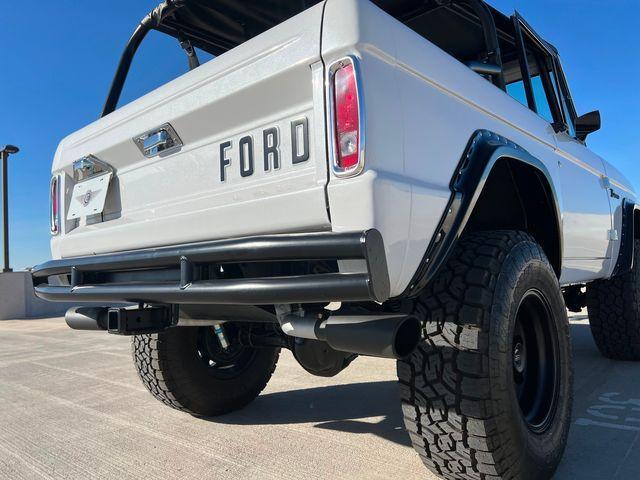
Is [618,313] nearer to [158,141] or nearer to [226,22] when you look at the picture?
[226,22]

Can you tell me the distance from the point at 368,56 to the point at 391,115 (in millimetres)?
190

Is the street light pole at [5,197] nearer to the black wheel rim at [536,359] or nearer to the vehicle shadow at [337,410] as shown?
the vehicle shadow at [337,410]

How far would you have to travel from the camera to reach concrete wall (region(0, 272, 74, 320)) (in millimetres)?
13102

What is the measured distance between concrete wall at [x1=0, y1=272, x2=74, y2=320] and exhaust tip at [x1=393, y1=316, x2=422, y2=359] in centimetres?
1391

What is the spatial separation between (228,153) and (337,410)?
196 cm

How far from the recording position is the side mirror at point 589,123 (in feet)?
11.3

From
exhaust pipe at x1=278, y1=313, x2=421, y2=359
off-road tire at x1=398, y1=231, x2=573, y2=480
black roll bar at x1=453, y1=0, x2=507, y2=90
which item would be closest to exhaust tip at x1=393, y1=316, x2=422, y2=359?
exhaust pipe at x1=278, y1=313, x2=421, y2=359

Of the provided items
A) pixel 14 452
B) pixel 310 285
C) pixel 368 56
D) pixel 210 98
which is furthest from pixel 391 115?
pixel 14 452

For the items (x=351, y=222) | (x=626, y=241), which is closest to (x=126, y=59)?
(x=351, y=222)

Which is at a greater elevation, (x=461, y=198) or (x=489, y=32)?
(x=489, y=32)

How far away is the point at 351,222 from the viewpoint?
1.48 meters

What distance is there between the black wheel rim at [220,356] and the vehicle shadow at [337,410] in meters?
0.27

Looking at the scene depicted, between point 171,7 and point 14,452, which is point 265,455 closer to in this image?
point 14,452

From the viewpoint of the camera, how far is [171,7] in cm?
295
